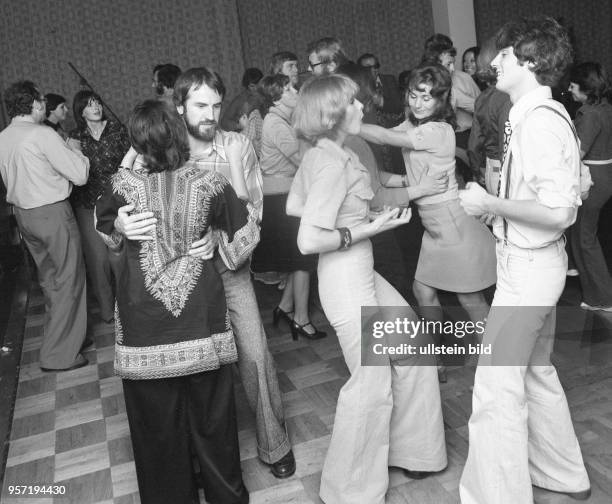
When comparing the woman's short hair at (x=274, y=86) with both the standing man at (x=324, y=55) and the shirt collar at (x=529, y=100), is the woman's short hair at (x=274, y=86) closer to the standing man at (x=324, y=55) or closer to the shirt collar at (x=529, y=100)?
the standing man at (x=324, y=55)

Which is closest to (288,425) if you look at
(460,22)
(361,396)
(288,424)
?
(288,424)

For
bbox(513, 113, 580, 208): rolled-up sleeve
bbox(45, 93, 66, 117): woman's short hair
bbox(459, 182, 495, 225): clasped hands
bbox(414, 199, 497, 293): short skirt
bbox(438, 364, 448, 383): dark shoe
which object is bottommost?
bbox(438, 364, 448, 383): dark shoe

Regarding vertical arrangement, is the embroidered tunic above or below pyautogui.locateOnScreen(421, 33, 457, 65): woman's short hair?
below

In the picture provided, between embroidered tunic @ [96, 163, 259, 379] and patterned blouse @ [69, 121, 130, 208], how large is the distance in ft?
6.44

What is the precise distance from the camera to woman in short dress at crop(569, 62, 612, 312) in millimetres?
3662

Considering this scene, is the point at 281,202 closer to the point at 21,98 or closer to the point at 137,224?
the point at 21,98

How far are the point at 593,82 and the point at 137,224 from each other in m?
2.71

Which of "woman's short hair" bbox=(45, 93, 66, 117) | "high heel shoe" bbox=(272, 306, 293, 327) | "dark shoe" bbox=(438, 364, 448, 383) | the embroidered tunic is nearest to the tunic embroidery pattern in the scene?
the embroidered tunic

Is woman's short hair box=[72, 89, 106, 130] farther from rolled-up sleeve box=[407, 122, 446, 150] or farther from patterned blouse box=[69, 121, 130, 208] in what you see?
rolled-up sleeve box=[407, 122, 446, 150]

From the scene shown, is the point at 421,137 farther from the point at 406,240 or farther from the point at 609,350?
the point at 406,240

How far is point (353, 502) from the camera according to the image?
7.11ft

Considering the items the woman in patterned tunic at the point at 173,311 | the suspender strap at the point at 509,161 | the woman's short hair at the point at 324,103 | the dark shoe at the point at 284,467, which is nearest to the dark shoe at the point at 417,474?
the dark shoe at the point at 284,467

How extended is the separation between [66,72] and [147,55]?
2.78 ft

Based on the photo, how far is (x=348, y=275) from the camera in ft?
7.04
